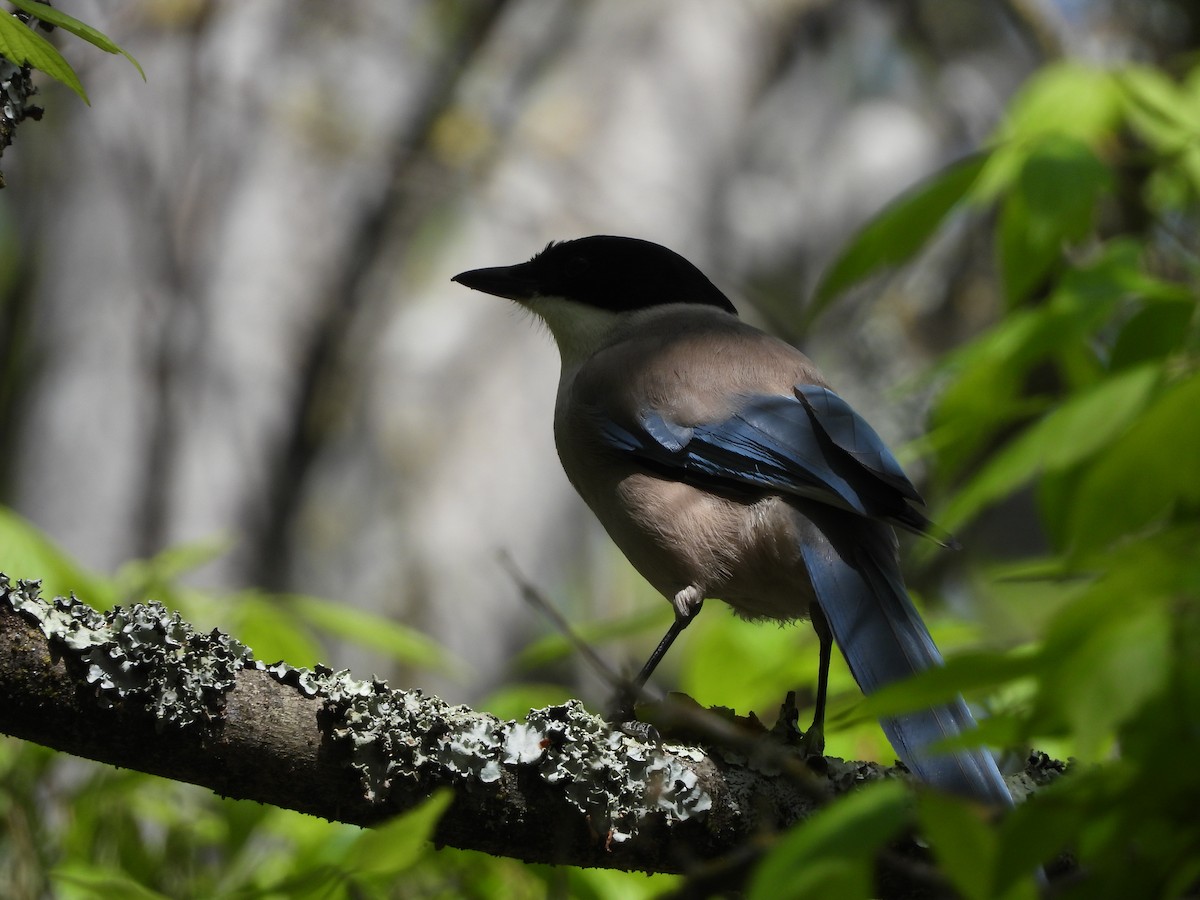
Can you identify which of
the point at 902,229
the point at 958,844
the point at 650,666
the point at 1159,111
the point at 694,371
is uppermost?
the point at 694,371

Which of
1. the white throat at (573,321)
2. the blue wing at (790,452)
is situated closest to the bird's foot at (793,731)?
the blue wing at (790,452)

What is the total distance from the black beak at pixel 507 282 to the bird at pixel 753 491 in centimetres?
40

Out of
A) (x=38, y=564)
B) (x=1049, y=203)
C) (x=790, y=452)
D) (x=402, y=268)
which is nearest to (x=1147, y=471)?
(x=1049, y=203)

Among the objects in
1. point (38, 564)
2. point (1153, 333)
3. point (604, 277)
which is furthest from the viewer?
point (604, 277)

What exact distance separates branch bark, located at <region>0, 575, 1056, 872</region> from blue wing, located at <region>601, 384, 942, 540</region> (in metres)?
0.68

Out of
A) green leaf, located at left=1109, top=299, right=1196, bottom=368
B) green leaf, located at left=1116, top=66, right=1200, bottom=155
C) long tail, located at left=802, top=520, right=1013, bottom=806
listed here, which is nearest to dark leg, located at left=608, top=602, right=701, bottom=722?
long tail, located at left=802, top=520, right=1013, bottom=806

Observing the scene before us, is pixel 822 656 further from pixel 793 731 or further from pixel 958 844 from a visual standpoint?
pixel 958 844

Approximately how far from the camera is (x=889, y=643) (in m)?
2.38

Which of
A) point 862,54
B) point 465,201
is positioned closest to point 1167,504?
point 465,201

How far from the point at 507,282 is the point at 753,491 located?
1297 mm

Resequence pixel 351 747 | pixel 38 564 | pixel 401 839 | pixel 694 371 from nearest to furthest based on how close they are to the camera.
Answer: pixel 401 839 → pixel 351 747 → pixel 38 564 → pixel 694 371

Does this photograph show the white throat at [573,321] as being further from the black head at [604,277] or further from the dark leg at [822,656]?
the dark leg at [822,656]

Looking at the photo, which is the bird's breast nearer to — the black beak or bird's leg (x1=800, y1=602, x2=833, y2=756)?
bird's leg (x1=800, y1=602, x2=833, y2=756)

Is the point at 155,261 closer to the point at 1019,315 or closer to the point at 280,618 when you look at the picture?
the point at 280,618
